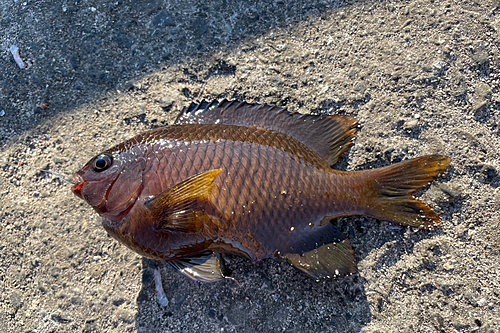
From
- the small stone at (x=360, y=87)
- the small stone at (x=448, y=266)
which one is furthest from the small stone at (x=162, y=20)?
the small stone at (x=448, y=266)

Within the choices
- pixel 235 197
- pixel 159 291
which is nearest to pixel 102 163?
pixel 235 197

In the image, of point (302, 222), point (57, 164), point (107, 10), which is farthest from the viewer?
point (107, 10)

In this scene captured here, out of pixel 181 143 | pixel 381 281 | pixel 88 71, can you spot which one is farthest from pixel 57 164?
pixel 381 281

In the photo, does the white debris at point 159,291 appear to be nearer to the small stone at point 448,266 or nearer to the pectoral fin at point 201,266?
the pectoral fin at point 201,266

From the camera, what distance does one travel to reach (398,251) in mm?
2305

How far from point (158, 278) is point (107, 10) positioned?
86.7 inches

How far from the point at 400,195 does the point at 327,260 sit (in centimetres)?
59

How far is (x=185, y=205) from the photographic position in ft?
6.54

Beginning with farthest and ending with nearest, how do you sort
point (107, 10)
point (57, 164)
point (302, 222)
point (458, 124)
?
point (107, 10)
point (57, 164)
point (458, 124)
point (302, 222)

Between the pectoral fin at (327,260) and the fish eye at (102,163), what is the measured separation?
3.89 ft

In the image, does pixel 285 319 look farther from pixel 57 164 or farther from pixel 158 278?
pixel 57 164

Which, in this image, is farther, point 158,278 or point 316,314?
point 158,278

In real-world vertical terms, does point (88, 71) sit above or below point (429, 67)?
above

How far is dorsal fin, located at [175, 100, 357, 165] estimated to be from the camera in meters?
2.38
